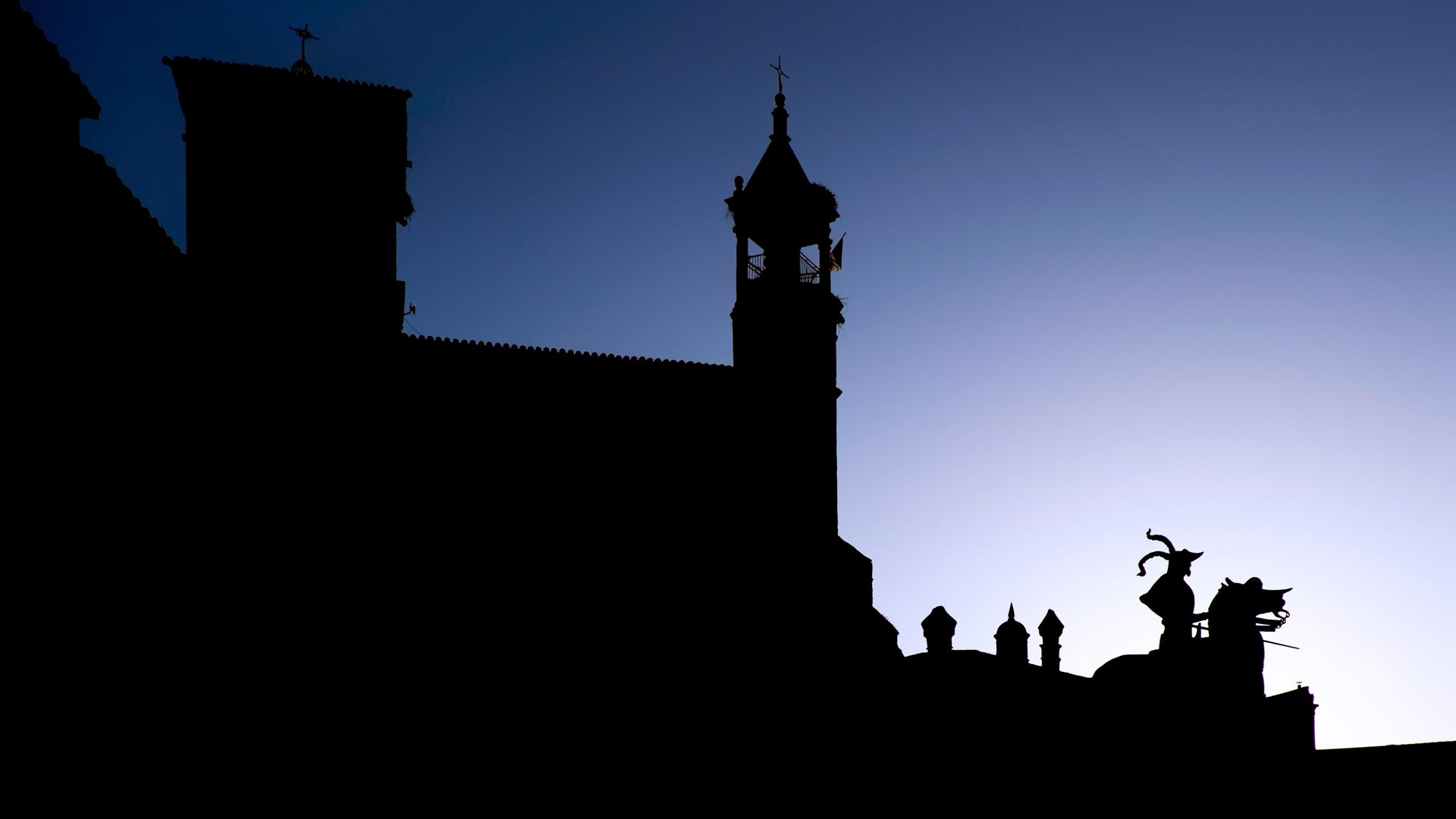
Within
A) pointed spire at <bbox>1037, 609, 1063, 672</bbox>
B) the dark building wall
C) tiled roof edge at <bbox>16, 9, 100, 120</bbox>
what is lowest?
pointed spire at <bbox>1037, 609, 1063, 672</bbox>

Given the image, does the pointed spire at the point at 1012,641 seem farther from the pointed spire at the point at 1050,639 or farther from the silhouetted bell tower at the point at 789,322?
the silhouetted bell tower at the point at 789,322

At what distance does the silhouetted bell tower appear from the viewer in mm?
27234

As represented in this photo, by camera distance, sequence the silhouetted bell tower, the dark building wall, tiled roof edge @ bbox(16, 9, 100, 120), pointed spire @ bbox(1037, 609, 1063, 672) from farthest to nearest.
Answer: the silhouetted bell tower → the dark building wall → pointed spire @ bbox(1037, 609, 1063, 672) → tiled roof edge @ bbox(16, 9, 100, 120)

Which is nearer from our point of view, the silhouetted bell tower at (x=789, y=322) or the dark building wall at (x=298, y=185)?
the dark building wall at (x=298, y=185)

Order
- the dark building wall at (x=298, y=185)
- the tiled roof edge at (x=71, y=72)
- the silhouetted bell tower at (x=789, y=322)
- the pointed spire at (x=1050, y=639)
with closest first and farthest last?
the tiled roof edge at (x=71, y=72)
the pointed spire at (x=1050, y=639)
the dark building wall at (x=298, y=185)
the silhouetted bell tower at (x=789, y=322)

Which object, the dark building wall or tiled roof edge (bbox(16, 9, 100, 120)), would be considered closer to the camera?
tiled roof edge (bbox(16, 9, 100, 120))

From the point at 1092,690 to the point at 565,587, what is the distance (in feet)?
40.5

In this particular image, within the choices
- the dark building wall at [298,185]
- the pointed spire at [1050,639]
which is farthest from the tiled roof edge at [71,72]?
the pointed spire at [1050,639]

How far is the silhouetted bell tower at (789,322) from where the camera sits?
89.4 feet

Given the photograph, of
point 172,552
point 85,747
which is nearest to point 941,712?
point 85,747

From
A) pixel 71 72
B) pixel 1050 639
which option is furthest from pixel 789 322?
pixel 71 72

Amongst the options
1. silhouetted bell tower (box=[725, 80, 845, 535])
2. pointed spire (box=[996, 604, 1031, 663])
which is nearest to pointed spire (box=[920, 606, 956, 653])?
pointed spire (box=[996, 604, 1031, 663])

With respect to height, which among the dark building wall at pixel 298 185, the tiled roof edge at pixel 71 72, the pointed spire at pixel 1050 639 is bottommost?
the pointed spire at pixel 1050 639

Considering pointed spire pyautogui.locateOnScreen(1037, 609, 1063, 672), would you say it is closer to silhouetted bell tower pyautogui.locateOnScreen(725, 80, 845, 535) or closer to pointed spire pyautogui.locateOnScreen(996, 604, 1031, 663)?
pointed spire pyautogui.locateOnScreen(996, 604, 1031, 663)
